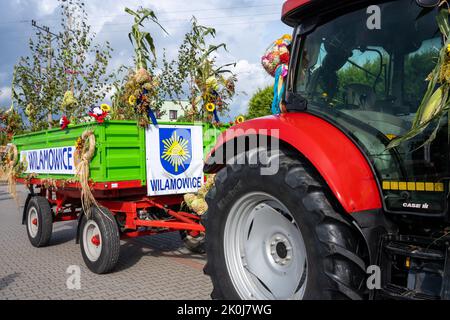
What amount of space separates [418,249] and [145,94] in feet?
12.7

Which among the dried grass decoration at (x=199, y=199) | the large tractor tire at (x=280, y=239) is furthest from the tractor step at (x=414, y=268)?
the dried grass decoration at (x=199, y=199)

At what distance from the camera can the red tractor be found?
7.50 feet

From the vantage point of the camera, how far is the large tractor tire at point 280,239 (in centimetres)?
233

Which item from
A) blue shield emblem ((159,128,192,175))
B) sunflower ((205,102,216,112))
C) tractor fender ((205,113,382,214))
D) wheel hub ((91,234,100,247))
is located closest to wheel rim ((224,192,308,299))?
tractor fender ((205,113,382,214))

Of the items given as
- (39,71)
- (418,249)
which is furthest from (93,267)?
(39,71)

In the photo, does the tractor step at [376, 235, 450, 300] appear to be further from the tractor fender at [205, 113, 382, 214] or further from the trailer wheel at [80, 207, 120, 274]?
the trailer wheel at [80, 207, 120, 274]

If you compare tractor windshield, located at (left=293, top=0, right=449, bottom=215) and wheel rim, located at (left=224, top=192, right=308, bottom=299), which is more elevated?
tractor windshield, located at (left=293, top=0, right=449, bottom=215)

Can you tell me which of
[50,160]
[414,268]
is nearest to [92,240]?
[50,160]

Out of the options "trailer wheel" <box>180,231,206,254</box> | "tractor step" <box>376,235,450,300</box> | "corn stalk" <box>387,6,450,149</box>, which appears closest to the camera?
"corn stalk" <box>387,6,450,149</box>

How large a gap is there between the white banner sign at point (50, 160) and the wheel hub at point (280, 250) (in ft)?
10.9

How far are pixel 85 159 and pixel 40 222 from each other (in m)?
2.17

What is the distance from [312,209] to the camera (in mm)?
2418

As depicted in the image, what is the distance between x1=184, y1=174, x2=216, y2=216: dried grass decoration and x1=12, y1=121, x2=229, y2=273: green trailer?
0.51 feet
